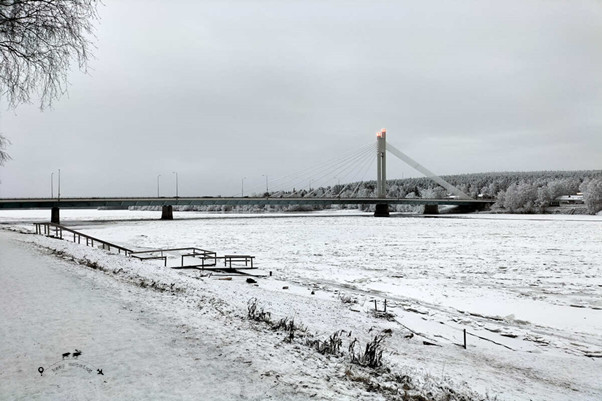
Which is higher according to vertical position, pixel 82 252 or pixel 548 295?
pixel 82 252

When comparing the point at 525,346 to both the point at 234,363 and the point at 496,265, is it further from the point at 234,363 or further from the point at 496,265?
the point at 496,265

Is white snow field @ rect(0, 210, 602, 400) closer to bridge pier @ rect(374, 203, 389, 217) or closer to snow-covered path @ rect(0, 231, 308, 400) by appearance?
snow-covered path @ rect(0, 231, 308, 400)

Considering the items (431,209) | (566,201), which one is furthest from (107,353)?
(566,201)

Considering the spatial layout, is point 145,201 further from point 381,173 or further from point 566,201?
point 566,201

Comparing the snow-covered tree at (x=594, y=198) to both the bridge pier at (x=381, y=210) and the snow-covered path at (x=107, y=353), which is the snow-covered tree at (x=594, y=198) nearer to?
the bridge pier at (x=381, y=210)

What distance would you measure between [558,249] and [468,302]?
67.2ft

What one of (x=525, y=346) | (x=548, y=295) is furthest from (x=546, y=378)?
(x=548, y=295)

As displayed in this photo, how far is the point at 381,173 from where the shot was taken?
106 metres

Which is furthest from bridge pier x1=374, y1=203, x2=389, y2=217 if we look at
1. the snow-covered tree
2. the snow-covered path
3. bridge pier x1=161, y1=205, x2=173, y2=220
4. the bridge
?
the snow-covered path

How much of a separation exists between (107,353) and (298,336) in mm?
3671

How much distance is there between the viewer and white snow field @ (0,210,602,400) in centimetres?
533

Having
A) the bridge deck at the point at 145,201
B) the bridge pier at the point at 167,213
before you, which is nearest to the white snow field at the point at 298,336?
the bridge deck at the point at 145,201

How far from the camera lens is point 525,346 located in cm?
1011

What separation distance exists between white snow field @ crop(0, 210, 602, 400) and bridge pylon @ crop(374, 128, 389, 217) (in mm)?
83129
